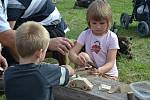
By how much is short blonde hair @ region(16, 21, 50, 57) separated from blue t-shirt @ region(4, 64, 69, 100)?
10 centimetres

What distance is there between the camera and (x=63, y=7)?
1273 centimetres

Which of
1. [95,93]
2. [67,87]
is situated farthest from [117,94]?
[67,87]

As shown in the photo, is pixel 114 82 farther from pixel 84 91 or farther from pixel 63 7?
pixel 63 7

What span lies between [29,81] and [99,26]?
1.45m

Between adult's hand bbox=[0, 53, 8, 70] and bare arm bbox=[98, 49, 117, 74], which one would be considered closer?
adult's hand bbox=[0, 53, 8, 70]

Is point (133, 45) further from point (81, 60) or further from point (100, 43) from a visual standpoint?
point (81, 60)

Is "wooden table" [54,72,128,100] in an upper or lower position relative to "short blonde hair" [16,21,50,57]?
lower

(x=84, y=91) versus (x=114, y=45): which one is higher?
(x=114, y=45)

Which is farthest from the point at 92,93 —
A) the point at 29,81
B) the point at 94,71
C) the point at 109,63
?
the point at 29,81

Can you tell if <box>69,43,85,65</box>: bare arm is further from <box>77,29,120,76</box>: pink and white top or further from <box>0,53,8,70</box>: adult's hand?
<box>0,53,8,70</box>: adult's hand

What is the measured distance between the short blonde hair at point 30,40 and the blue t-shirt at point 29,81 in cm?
10

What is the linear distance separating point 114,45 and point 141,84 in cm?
84

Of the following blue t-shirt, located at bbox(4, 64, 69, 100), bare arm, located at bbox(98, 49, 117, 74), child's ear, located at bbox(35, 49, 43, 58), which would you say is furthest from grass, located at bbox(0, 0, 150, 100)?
child's ear, located at bbox(35, 49, 43, 58)

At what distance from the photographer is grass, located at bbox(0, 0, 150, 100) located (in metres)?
5.94
